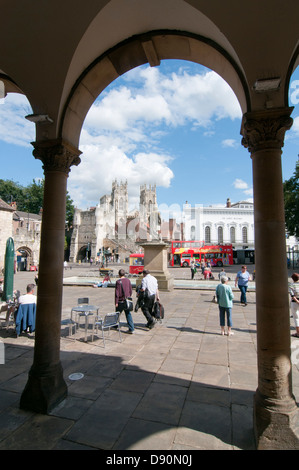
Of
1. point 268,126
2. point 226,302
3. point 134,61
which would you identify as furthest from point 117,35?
point 226,302

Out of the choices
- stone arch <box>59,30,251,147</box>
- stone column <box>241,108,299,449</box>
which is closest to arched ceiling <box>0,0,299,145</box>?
stone arch <box>59,30,251,147</box>

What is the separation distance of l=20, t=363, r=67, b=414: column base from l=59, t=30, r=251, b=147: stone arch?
3.33 m

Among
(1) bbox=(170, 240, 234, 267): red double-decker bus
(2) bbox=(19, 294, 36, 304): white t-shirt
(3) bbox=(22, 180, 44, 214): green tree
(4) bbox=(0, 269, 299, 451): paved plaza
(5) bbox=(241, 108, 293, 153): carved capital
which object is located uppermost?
(3) bbox=(22, 180, 44, 214): green tree

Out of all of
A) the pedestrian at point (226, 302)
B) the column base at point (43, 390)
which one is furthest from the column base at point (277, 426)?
the pedestrian at point (226, 302)

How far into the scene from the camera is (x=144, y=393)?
3.69m

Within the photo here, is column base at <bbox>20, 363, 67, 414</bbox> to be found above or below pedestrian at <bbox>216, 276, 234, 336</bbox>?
below

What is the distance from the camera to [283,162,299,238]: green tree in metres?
31.9

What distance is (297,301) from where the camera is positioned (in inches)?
250

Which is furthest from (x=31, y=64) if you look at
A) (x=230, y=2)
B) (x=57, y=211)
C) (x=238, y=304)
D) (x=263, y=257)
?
(x=238, y=304)

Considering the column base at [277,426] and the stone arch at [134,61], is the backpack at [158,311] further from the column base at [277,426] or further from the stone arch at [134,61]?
the stone arch at [134,61]

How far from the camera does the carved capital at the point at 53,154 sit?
379cm

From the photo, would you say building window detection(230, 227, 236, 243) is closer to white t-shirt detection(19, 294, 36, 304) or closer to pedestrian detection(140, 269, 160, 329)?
pedestrian detection(140, 269, 160, 329)

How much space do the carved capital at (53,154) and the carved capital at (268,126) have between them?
2538 millimetres

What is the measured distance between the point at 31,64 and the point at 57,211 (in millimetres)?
2140
